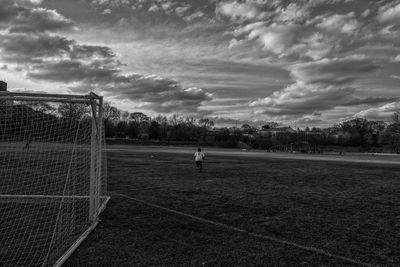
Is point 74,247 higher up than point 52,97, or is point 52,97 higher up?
point 52,97

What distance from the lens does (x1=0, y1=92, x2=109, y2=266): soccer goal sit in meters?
5.68

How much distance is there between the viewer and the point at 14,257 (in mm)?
5238

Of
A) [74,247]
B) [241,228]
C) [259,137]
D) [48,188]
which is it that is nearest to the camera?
[74,247]

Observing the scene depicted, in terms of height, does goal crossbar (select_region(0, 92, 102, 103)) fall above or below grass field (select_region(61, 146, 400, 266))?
above

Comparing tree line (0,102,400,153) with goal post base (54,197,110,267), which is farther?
tree line (0,102,400,153)

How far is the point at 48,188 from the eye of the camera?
11578 millimetres

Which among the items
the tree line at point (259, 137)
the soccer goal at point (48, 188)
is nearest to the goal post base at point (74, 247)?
the soccer goal at point (48, 188)

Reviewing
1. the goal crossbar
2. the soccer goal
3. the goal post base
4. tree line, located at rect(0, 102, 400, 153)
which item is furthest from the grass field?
tree line, located at rect(0, 102, 400, 153)

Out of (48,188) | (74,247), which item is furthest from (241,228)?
(48,188)

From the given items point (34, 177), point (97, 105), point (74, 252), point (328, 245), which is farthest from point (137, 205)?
point (34, 177)

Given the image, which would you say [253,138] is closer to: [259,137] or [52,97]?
[259,137]

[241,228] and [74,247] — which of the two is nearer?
[74,247]

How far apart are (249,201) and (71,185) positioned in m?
6.29

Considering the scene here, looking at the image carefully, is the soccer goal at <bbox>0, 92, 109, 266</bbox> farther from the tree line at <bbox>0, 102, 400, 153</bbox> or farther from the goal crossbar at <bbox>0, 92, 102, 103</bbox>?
the tree line at <bbox>0, 102, 400, 153</bbox>
